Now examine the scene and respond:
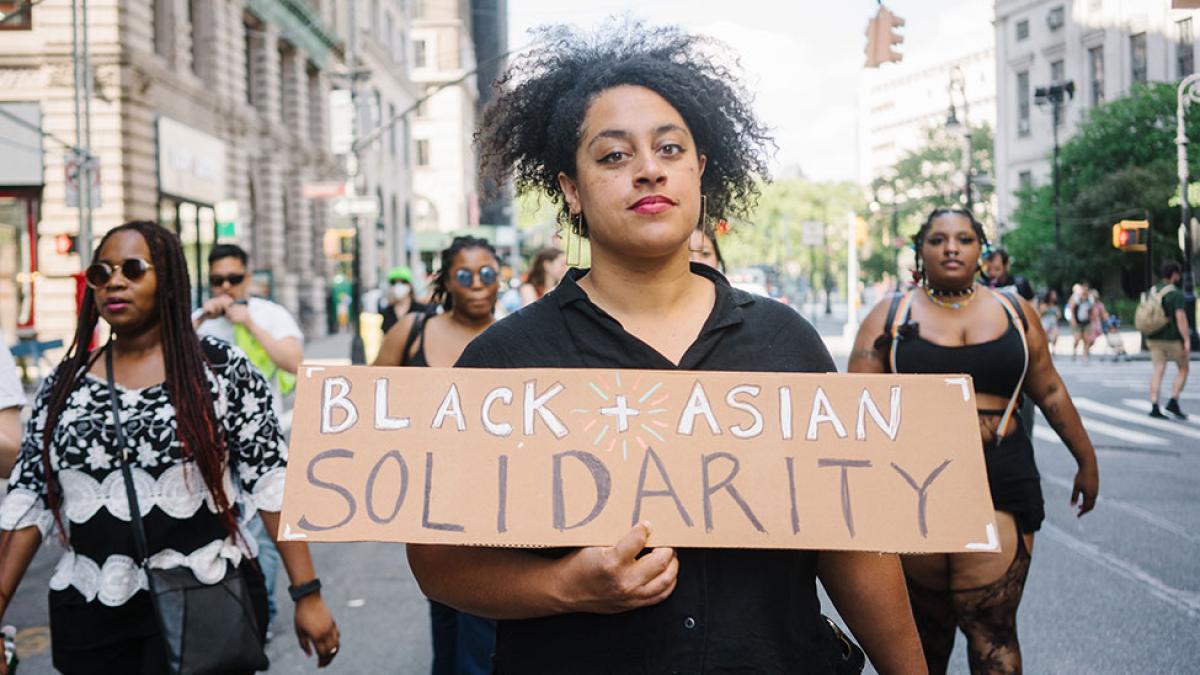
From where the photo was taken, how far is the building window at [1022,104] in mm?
24684

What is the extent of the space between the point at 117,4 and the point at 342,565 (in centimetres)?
1704

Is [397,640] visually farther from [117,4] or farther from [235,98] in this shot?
[235,98]

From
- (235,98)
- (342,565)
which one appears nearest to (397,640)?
(342,565)

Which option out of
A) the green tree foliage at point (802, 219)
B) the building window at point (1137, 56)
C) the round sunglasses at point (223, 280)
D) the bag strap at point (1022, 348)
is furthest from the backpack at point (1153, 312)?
the green tree foliage at point (802, 219)

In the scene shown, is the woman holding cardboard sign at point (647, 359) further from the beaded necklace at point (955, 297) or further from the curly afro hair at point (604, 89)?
the beaded necklace at point (955, 297)

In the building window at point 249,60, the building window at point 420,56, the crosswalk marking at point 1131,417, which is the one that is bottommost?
the crosswalk marking at point 1131,417

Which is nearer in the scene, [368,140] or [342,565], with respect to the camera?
[342,565]

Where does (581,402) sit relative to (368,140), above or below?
below

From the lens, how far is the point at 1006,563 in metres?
4.10

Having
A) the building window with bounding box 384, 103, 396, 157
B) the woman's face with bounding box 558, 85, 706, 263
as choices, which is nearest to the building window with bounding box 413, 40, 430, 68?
the building window with bounding box 384, 103, 396, 157

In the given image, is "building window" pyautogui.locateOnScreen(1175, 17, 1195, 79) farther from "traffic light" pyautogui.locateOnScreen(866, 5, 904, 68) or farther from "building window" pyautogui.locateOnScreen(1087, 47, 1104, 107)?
"traffic light" pyautogui.locateOnScreen(866, 5, 904, 68)

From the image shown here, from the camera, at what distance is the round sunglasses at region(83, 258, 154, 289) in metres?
3.47

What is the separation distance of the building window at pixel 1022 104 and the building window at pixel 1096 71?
12.2m

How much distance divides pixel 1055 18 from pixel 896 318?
8.18 m
